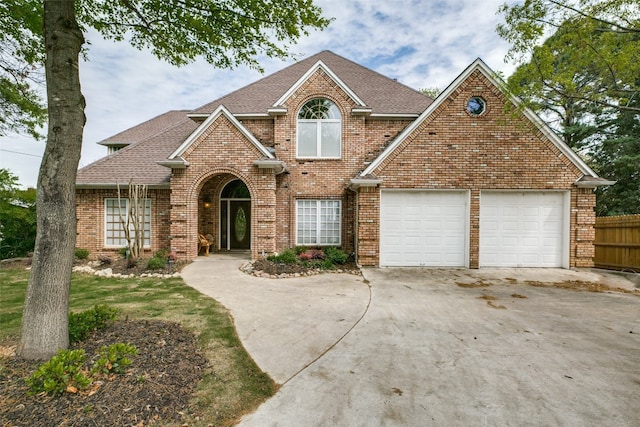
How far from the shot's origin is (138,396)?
2.78m

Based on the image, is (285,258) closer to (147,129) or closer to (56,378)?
(56,378)

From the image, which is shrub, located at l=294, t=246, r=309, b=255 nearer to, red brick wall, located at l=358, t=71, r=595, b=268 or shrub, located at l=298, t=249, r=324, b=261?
shrub, located at l=298, t=249, r=324, b=261

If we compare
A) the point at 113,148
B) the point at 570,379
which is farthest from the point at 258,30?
the point at 113,148

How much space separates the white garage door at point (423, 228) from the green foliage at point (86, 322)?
7803 mm

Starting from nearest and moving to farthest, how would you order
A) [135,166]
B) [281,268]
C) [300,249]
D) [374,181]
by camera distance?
[281,268]
[374,181]
[300,249]
[135,166]

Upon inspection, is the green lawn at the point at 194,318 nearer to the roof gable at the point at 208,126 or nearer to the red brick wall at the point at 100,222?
the red brick wall at the point at 100,222

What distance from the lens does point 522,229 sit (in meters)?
9.76

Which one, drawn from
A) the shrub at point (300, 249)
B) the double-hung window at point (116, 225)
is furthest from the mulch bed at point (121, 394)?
the double-hung window at point (116, 225)

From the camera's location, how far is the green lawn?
9.59 ft

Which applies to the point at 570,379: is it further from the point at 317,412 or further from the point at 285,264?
the point at 285,264

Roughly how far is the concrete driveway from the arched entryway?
17.7ft

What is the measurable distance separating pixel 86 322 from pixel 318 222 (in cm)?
834

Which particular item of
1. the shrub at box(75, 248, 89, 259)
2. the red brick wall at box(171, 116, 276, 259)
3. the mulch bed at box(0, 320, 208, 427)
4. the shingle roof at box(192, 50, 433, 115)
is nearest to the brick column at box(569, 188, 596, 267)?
the shingle roof at box(192, 50, 433, 115)

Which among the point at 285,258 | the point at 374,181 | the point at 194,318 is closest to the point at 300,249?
the point at 285,258
